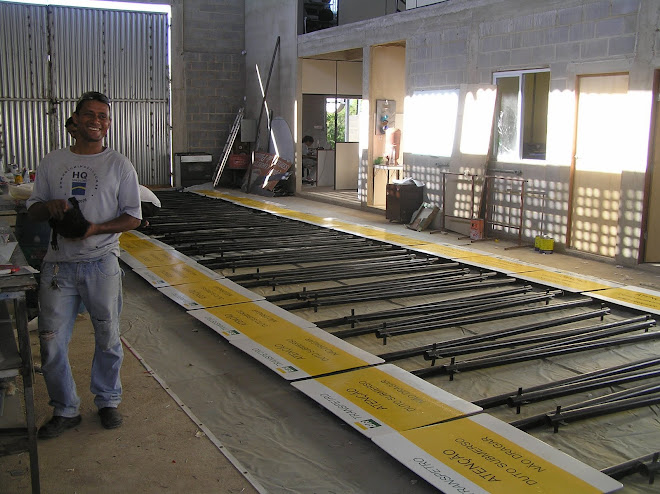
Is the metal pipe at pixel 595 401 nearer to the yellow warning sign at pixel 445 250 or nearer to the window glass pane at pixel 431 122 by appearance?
the yellow warning sign at pixel 445 250

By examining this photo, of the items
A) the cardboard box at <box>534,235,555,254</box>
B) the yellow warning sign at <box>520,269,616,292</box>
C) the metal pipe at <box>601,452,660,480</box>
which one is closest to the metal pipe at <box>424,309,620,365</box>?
the yellow warning sign at <box>520,269,616,292</box>

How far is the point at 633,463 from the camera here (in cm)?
321

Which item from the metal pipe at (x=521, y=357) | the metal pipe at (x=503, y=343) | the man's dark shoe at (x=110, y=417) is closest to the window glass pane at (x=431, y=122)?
the metal pipe at (x=503, y=343)

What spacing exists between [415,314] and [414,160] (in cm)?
565

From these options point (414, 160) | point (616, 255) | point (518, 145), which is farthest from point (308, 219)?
point (616, 255)

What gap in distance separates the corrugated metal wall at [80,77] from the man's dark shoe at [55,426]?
13.0m

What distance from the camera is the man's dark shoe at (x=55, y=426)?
11.1 ft

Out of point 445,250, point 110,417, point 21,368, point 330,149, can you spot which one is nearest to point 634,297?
point 445,250

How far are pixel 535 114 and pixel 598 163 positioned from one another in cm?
155

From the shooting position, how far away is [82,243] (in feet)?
10.8

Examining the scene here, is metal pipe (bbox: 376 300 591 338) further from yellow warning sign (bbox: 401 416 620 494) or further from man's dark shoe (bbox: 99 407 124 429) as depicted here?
man's dark shoe (bbox: 99 407 124 429)

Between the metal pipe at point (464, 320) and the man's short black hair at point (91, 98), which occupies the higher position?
the man's short black hair at point (91, 98)

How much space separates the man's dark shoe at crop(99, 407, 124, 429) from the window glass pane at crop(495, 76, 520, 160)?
7.04m

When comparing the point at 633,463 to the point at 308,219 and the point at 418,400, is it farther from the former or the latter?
the point at 308,219
